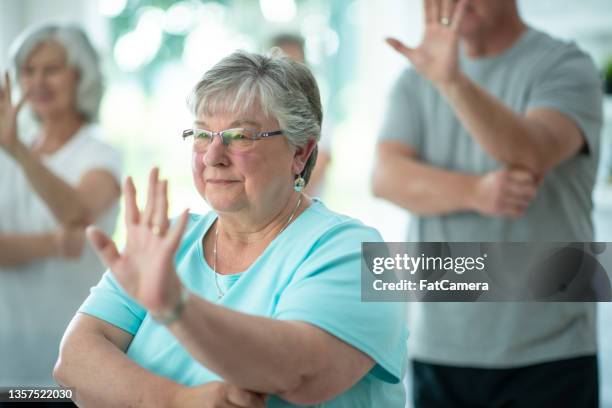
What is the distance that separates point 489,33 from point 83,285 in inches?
30.6

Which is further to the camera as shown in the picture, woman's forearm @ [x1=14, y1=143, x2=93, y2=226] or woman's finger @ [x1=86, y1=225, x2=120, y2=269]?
woman's forearm @ [x1=14, y1=143, x2=93, y2=226]

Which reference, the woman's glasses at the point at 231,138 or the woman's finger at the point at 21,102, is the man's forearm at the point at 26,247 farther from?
the woman's glasses at the point at 231,138

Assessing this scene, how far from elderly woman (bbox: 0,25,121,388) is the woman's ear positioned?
1.74 feet

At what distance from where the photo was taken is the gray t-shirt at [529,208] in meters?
1.08

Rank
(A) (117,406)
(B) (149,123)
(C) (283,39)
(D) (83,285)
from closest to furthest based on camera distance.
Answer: (A) (117,406), (D) (83,285), (C) (283,39), (B) (149,123)

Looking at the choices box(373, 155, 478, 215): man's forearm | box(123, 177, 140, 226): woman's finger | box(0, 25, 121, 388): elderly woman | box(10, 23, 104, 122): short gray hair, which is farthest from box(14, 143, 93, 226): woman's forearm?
box(123, 177, 140, 226): woman's finger

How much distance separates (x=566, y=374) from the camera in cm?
111

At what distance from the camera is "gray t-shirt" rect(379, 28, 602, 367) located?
3.56 ft

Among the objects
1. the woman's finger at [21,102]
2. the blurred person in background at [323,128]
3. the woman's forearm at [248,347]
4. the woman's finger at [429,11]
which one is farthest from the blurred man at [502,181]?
the woman's finger at [21,102]

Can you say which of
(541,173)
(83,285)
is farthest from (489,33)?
(83,285)

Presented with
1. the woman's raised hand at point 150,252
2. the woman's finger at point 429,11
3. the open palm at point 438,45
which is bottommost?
the woman's raised hand at point 150,252

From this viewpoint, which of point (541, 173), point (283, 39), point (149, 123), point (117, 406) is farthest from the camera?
point (149, 123)

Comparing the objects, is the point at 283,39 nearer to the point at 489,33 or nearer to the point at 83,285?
the point at 489,33

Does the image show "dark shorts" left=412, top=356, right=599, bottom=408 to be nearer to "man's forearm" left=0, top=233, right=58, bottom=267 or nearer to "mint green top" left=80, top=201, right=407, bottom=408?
"mint green top" left=80, top=201, right=407, bottom=408
